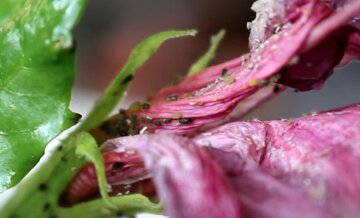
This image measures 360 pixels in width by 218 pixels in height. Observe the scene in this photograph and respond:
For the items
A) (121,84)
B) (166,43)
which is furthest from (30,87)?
(166,43)

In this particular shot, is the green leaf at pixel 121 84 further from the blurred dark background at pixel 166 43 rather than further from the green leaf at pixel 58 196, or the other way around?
the blurred dark background at pixel 166 43

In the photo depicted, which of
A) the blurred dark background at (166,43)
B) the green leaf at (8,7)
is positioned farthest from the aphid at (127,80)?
the blurred dark background at (166,43)

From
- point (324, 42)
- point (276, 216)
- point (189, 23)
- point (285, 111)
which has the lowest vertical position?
point (276, 216)

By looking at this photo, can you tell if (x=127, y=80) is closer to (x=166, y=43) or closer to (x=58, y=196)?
(x=58, y=196)

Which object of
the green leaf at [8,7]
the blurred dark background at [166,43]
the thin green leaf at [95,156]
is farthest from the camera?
the blurred dark background at [166,43]

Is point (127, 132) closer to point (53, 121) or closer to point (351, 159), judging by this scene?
point (53, 121)

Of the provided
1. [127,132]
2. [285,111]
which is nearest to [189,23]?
[285,111]
